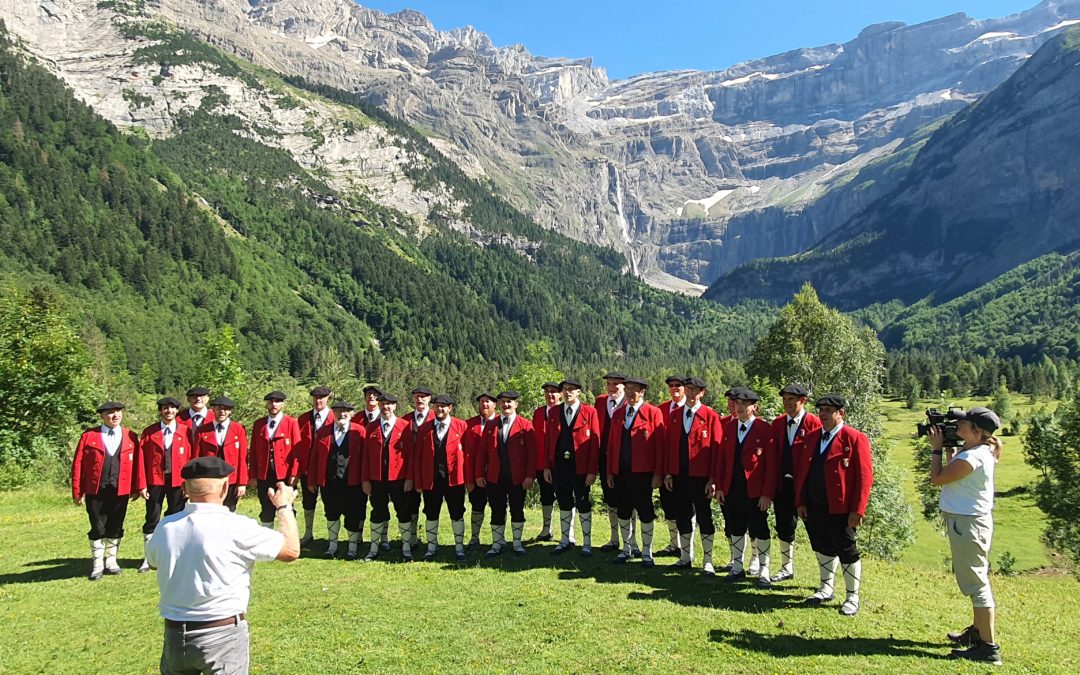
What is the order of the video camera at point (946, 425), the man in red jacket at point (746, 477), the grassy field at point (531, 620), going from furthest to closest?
the man in red jacket at point (746, 477) → the video camera at point (946, 425) → the grassy field at point (531, 620)

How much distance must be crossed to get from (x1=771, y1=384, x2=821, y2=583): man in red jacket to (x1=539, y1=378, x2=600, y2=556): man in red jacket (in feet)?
12.4

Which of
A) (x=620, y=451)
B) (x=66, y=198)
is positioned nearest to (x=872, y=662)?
(x=620, y=451)

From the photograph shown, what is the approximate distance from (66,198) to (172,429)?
5934 inches

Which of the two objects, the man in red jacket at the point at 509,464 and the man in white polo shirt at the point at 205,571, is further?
the man in red jacket at the point at 509,464

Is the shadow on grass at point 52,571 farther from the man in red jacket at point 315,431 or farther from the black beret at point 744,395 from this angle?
the black beret at point 744,395

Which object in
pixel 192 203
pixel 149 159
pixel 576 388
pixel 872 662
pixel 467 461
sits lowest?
pixel 872 662

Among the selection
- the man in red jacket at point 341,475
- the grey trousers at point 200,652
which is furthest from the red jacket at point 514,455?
the grey trousers at point 200,652

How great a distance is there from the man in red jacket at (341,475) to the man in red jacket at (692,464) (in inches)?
271

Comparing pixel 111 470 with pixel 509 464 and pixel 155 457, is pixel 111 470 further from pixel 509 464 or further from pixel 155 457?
pixel 509 464

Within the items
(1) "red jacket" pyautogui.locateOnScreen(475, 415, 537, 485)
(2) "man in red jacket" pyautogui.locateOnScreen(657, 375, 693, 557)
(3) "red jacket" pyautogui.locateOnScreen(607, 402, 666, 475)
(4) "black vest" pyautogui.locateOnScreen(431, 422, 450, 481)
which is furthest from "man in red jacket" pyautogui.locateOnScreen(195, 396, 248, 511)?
(2) "man in red jacket" pyautogui.locateOnScreen(657, 375, 693, 557)

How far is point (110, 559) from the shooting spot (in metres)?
12.8

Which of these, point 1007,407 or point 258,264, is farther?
point 258,264

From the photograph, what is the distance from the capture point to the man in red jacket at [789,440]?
10852 millimetres

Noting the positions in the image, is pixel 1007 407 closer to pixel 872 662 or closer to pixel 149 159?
pixel 872 662
